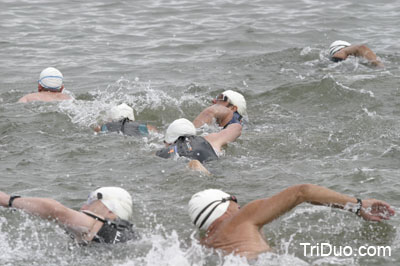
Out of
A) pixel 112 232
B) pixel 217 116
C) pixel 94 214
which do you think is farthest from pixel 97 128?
pixel 112 232

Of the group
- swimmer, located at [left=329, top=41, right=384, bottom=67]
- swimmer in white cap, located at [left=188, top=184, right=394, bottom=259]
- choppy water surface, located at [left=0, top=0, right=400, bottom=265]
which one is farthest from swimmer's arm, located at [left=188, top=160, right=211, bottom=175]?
swimmer, located at [left=329, top=41, right=384, bottom=67]

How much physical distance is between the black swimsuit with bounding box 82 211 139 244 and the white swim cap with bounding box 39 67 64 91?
7.13 metres

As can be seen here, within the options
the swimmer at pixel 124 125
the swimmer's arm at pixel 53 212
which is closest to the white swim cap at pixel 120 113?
the swimmer at pixel 124 125

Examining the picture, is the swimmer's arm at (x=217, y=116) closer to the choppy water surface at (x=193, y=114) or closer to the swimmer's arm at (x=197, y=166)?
the choppy water surface at (x=193, y=114)

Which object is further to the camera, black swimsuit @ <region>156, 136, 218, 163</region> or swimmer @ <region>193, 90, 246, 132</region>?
swimmer @ <region>193, 90, 246, 132</region>

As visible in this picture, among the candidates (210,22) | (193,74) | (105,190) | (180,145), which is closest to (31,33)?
(210,22)

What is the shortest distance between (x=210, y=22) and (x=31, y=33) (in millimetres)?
5256

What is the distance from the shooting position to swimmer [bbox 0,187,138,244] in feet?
24.0

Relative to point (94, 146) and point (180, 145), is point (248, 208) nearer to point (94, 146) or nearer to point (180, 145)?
point (180, 145)

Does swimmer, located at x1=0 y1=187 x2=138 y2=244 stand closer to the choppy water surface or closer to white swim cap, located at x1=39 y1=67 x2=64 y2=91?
the choppy water surface

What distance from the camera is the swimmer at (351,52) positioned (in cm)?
1611

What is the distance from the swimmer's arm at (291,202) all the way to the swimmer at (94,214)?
126cm

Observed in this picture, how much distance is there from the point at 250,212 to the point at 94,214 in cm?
155

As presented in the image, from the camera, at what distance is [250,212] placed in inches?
277
